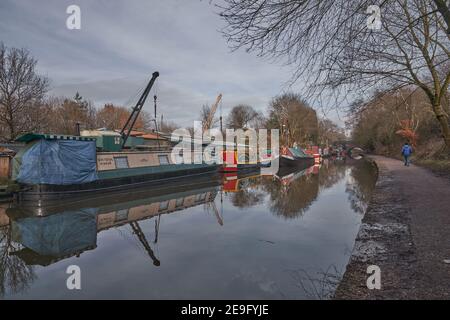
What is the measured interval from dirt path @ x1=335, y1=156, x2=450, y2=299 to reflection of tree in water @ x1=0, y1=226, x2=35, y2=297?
188 inches

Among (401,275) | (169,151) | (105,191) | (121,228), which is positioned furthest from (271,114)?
(401,275)

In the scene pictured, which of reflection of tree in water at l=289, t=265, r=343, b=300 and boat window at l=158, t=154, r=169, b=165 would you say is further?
boat window at l=158, t=154, r=169, b=165

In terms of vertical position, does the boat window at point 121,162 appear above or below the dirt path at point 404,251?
above

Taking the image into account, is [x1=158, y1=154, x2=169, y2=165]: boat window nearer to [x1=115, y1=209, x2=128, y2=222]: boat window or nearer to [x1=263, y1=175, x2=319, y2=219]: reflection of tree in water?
[x1=263, y1=175, x2=319, y2=219]: reflection of tree in water

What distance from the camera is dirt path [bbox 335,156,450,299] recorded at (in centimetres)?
334

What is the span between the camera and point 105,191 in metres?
14.0

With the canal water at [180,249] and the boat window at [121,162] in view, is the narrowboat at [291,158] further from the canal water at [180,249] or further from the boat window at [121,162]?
the canal water at [180,249]

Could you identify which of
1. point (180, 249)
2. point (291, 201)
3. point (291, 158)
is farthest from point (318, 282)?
point (291, 158)

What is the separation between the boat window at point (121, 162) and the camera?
1527cm

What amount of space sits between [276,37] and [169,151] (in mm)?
15004

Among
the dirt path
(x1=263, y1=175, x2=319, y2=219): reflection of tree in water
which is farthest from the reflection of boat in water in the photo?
the dirt path

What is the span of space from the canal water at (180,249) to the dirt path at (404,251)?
0.43m

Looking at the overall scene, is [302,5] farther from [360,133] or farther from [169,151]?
[360,133]

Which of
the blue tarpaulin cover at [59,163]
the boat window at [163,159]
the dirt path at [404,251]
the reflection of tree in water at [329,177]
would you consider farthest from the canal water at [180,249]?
the boat window at [163,159]
